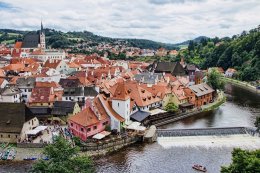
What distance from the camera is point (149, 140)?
5091 cm

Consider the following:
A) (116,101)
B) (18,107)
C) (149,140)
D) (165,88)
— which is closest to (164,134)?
(149,140)

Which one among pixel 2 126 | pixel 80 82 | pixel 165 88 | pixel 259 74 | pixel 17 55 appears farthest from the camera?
pixel 17 55

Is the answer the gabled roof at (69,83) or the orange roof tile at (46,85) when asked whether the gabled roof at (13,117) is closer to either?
the orange roof tile at (46,85)

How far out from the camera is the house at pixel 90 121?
4834 cm

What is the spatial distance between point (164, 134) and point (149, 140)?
3786mm

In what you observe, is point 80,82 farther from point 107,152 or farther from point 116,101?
point 107,152

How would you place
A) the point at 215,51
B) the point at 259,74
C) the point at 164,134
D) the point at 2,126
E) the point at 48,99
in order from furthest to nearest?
the point at 215,51 < the point at 259,74 < the point at 48,99 < the point at 164,134 < the point at 2,126

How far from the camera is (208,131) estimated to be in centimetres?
5456

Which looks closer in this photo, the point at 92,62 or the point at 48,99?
the point at 48,99

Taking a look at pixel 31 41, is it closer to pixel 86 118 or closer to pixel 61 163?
pixel 86 118

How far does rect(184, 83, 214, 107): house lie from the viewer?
244ft

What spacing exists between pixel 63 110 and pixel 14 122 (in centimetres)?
1051

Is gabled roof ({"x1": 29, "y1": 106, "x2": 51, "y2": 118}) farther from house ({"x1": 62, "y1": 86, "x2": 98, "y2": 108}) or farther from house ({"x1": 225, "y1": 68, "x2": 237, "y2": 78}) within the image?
house ({"x1": 225, "y1": 68, "x2": 237, "y2": 78})

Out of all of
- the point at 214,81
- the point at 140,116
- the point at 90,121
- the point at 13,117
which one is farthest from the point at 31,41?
the point at 90,121
